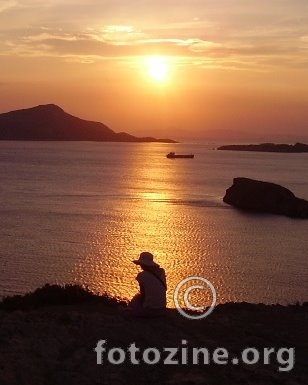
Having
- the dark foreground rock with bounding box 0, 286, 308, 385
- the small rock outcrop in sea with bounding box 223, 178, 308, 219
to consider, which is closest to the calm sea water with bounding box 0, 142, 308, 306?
the small rock outcrop in sea with bounding box 223, 178, 308, 219

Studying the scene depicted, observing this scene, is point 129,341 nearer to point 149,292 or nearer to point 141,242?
point 149,292

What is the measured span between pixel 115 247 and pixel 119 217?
19140mm

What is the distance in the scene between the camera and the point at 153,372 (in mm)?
9711

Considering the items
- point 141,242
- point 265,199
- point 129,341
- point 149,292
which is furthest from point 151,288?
point 265,199

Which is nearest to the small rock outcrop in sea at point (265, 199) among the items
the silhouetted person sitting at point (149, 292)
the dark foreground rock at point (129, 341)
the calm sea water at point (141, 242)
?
the calm sea water at point (141, 242)

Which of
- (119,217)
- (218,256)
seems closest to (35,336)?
(218,256)

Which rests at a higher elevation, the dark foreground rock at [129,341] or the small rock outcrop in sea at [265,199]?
the dark foreground rock at [129,341]

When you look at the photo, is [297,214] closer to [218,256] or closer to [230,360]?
[218,256]

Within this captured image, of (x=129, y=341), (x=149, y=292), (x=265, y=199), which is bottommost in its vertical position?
(x=265, y=199)

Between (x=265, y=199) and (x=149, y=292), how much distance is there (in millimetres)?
74624

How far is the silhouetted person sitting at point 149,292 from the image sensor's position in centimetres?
1198

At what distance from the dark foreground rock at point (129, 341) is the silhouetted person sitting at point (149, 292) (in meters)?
0.21

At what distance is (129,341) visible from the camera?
10742mm

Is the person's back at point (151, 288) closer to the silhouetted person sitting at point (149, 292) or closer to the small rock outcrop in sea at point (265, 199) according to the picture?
the silhouetted person sitting at point (149, 292)
